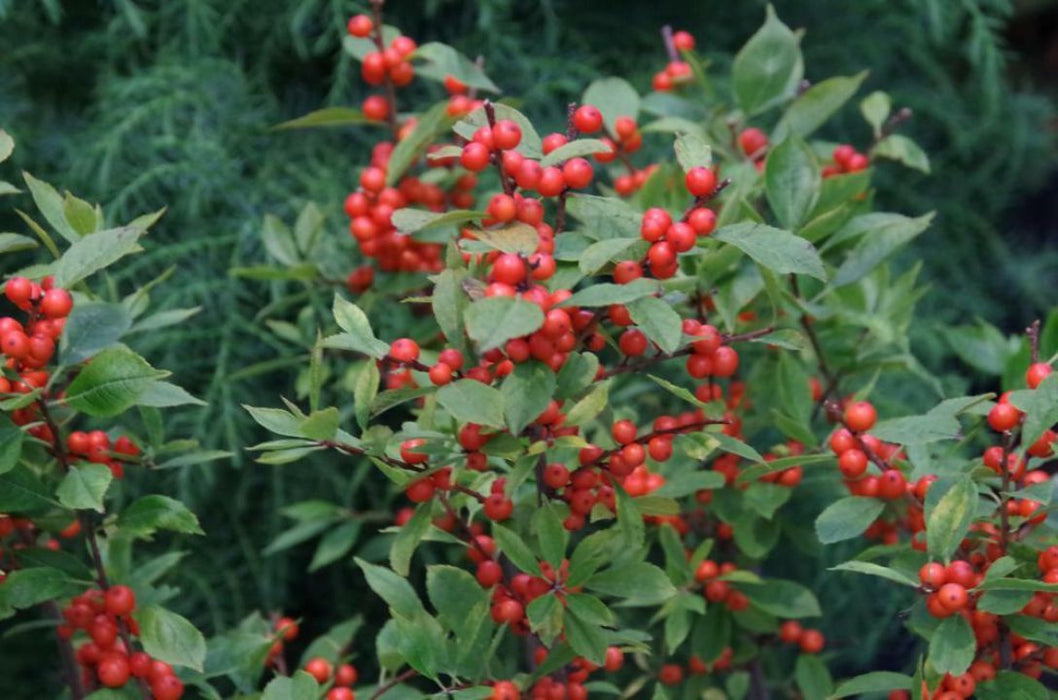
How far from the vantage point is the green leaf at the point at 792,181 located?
105cm

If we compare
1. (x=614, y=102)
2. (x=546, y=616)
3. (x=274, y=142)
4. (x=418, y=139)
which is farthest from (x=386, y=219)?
(x=274, y=142)

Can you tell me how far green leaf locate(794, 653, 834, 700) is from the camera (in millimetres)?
1106

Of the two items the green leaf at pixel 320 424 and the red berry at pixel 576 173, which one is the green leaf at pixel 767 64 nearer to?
the red berry at pixel 576 173

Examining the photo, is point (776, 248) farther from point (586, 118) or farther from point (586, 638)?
point (586, 638)

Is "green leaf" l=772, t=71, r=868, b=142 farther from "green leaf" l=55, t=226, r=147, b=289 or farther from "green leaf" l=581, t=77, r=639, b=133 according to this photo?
"green leaf" l=55, t=226, r=147, b=289

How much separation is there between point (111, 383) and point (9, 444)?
8cm

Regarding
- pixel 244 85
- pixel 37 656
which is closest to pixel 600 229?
pixel 244 85

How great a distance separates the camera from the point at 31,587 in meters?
0.91

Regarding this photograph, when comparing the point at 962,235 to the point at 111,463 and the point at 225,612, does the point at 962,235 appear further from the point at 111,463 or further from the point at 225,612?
the point at 111,463

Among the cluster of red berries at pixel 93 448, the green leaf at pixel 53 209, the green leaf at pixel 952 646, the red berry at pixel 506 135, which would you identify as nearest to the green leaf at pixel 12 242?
the green leaf at pixel 53 209

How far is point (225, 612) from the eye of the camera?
1.56m

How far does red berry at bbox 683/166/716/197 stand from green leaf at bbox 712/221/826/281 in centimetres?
3

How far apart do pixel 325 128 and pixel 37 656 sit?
0.76m

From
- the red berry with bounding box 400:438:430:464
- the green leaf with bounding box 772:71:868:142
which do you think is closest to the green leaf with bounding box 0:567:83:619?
the red berry with bounding box 400:438:430:464
